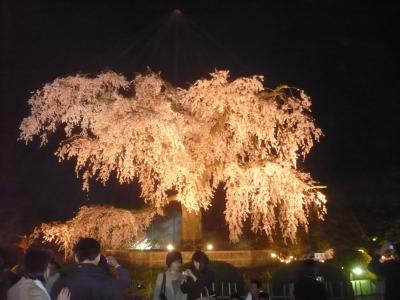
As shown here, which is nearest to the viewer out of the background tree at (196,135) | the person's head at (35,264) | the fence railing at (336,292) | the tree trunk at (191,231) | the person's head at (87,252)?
the person's head at (87,252)

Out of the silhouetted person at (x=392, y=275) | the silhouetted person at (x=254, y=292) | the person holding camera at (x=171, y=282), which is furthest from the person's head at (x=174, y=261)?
the silhouetted person at (x=392, y=275)

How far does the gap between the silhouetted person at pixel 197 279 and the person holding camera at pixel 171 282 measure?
Result: 3.2 inches

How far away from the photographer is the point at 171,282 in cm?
569

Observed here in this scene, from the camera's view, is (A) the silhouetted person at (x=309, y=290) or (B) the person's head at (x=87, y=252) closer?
(A) the silhouetted person at (x=309, y=290)

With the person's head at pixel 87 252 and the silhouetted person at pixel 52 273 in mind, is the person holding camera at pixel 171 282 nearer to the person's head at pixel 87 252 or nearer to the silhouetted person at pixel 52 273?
the silhouetted person at pixel 52 273

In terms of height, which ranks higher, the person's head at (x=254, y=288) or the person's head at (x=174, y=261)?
the person's head at (x=174, y=261)

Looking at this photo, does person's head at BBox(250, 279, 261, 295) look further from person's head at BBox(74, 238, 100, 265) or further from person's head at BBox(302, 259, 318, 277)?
person's head at BBox(74, 238, 100, 265)

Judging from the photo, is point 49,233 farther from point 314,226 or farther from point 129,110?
point 314,226

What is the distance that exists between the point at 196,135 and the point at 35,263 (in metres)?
9.84

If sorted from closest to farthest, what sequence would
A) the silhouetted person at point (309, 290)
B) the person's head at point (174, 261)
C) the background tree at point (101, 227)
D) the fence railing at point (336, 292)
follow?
the silhouetted person at point (309, 290), the person's head at point (174, 261), the fence railing at point (336, 292), the background tree at point (101, 227)

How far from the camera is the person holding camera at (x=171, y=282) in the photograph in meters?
5.65

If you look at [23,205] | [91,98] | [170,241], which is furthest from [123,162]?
[23,205]

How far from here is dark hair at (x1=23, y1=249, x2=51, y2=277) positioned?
415 centimetres

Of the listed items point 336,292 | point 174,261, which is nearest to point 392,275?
point 336,292
